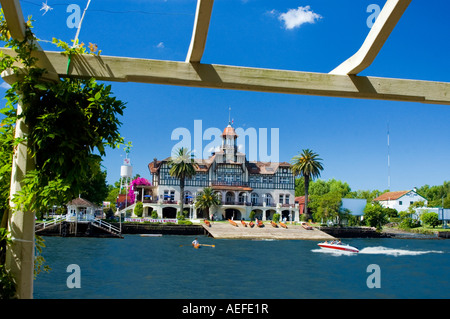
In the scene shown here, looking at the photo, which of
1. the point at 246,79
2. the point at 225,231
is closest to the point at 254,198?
the point at 225,231

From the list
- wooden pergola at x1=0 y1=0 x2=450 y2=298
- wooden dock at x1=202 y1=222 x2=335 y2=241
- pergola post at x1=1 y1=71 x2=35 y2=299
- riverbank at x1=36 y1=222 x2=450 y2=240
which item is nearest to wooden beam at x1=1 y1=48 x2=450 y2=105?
wooden pergola at x1=0 y1=0 x2=450 y2=298

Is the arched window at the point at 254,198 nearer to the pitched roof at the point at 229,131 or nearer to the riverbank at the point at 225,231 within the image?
the riverbank at the point at 225,231

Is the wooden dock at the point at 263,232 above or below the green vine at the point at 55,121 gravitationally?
below

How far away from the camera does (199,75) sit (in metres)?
2.46

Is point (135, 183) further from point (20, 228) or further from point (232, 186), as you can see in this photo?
point (20, 228)

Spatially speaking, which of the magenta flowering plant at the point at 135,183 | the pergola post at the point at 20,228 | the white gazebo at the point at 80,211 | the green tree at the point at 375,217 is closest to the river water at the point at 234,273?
the white gazebo at the point at 80,211

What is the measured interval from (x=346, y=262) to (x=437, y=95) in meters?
20.2

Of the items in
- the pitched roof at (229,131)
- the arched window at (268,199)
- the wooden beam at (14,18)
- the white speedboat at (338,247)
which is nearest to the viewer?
the wooden beam at (14,18)

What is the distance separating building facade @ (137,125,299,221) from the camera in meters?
43.1

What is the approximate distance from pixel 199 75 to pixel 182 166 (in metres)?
38.6

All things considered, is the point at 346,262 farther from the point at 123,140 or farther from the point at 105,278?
the point at 123,140

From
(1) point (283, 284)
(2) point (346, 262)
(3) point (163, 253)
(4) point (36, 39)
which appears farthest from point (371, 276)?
(4) point (36, 39)

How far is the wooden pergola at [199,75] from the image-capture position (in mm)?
2305

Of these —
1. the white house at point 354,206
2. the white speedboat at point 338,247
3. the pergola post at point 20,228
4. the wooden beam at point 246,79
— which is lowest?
the white speedboat at point 338,247
